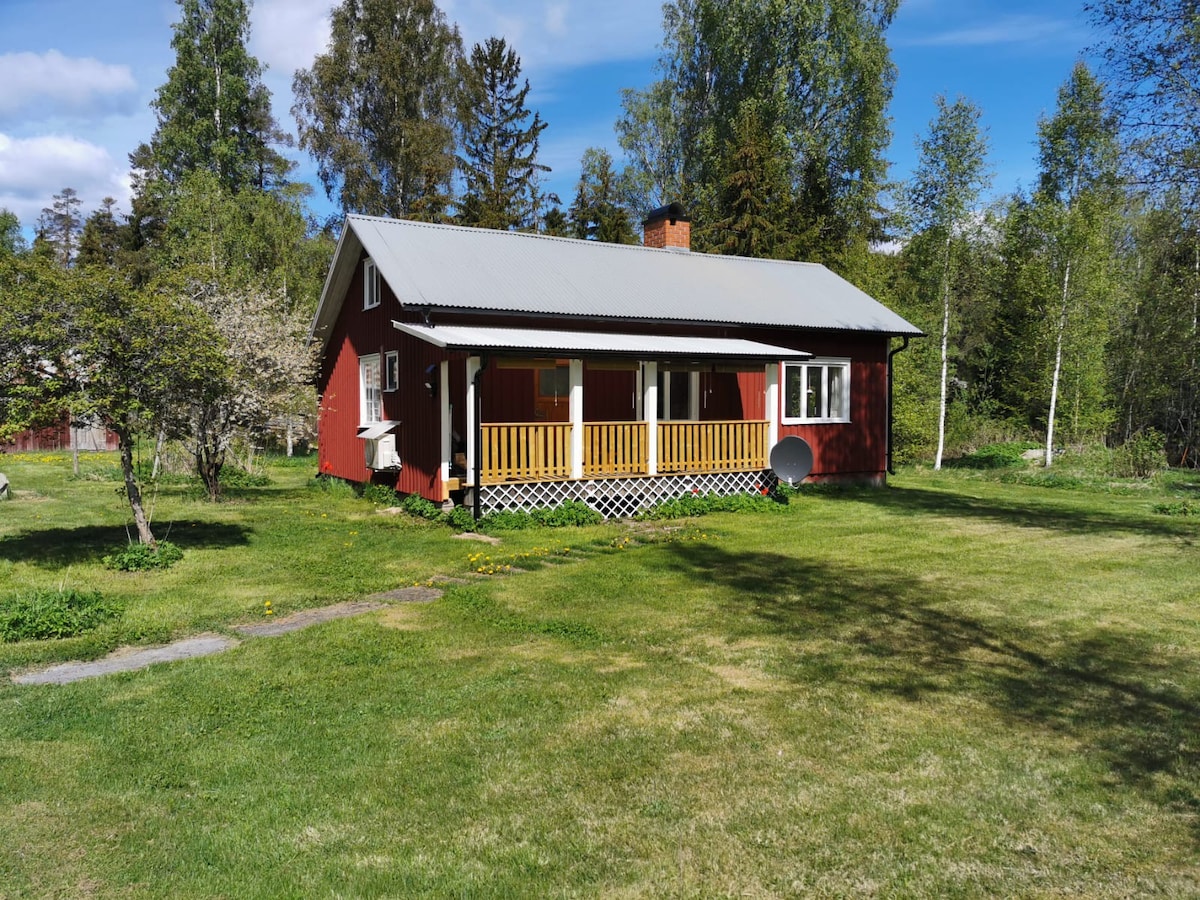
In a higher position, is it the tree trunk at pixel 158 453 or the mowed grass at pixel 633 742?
the tree trunk at pixel 158 453

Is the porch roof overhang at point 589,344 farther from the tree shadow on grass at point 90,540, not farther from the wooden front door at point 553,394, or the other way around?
the tree shadow on grass at point 90,540

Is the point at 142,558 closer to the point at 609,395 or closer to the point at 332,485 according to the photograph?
the point at 332,485

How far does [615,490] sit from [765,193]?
19.0 m

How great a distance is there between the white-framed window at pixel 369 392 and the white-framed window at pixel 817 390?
8129mm

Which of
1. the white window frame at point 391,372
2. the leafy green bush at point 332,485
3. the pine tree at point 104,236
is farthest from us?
the pine tree at point 104,236

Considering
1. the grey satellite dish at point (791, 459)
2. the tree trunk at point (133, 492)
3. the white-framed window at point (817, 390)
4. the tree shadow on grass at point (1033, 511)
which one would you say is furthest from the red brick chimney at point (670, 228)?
the tree trunk at point (133, 492)

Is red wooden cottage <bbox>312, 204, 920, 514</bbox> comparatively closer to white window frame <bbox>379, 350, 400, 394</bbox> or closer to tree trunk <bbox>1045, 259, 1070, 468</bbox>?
white window frame <bbox>379, 350, 400, 394</bbox>

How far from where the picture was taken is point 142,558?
29.4ft

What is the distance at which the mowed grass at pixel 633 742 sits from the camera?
330 cm

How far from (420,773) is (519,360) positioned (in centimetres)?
1001

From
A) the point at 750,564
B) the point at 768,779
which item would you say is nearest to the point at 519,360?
the point at 750,564

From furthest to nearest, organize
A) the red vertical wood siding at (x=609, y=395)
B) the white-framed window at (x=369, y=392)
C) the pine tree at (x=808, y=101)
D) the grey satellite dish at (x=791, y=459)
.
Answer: the pine tree at (x=808, y=101), the white-framed window at (x=369, y=392), the red vertical wood siding at (x=609, y=395), the grey satellite dish at (x=791, y=459)

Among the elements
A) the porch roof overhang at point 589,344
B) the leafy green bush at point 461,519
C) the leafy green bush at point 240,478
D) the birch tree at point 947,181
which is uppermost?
the birch tree at point 947,181

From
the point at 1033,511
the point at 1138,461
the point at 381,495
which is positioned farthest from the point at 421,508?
the point at 1138,461
